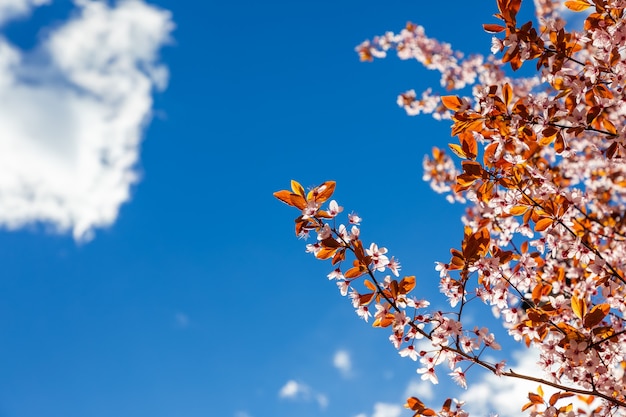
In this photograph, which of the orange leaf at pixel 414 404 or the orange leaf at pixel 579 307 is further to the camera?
the orange leaf at pixel 414 404

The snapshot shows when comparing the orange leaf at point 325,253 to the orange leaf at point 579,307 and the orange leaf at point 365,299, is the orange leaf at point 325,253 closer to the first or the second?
the orange leaf at point 365,299

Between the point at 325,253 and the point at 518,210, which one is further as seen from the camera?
the point at 518,210

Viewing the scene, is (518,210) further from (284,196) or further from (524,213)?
(284,196)

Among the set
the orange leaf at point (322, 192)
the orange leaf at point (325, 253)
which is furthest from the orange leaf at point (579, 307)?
the orange leaf at point (322, 192)

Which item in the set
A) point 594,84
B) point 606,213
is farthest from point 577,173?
point 594,84

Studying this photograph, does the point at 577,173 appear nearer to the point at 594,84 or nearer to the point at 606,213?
the point at 606,213

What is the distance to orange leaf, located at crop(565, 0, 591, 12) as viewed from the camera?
9.41 ft

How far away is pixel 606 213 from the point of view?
6.06 meters

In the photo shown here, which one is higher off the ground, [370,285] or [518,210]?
[518,210]

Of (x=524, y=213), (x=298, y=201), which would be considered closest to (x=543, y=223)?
(x=524, y=213)

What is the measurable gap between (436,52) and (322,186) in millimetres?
7348

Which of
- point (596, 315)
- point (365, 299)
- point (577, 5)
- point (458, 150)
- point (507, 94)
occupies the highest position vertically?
point (577, 5)

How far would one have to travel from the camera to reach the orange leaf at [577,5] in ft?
9.41

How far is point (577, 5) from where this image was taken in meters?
2.88
